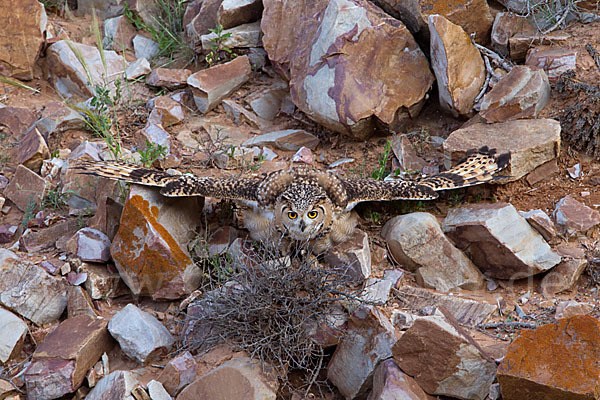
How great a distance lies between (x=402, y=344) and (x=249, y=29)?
520 centimetres

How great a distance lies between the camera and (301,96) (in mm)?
6820

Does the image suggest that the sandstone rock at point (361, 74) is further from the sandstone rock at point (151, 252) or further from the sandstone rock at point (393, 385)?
the sandstone rock at point (393, 385)

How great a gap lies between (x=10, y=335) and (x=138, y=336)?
3.52 feet

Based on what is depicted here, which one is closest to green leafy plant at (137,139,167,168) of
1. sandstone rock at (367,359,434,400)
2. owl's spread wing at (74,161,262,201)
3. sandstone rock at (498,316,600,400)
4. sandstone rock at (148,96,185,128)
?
owl's spread wing at (74,161,262,201)

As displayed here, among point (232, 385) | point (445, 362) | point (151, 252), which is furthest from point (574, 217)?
point (151, 252)

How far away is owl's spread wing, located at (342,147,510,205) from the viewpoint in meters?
5.44

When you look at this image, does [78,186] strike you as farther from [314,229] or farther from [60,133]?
[314,229]

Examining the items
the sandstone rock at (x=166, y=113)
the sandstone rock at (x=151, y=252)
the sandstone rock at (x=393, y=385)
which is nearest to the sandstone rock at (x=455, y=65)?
the sandstone rock at (x=166, y=113)

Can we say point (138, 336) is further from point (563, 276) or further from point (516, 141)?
point (516, 141)

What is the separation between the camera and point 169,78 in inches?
303

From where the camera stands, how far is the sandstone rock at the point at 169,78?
771 centimetres

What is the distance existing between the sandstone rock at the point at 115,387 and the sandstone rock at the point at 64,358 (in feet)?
0.65

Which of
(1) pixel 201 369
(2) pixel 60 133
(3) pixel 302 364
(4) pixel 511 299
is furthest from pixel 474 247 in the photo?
(2) pixel 60 133

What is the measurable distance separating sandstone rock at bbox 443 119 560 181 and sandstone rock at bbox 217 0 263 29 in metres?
3.35
